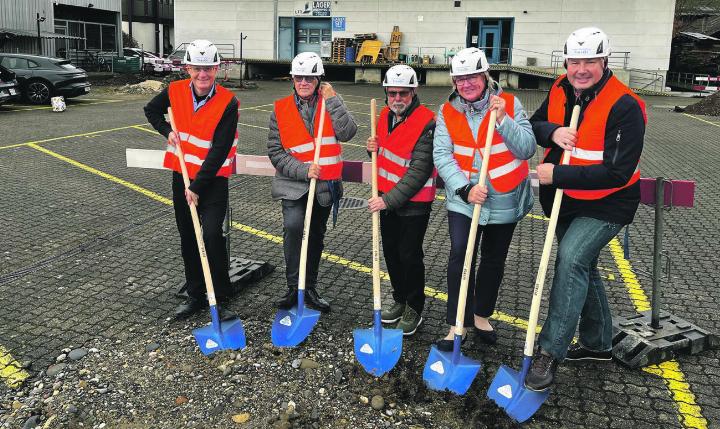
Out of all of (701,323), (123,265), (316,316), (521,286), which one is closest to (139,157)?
(123,265)

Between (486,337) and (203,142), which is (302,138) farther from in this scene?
(486,337)

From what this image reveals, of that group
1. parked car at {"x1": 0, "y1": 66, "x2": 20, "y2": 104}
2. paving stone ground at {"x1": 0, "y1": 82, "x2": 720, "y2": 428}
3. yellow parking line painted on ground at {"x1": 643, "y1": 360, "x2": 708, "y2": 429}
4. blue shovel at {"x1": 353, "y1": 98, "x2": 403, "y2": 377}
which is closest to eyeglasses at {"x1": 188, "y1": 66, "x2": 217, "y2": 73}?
blue shovel at {"x1": 353, "y1": 98, "x2": 403, "y2": 377}

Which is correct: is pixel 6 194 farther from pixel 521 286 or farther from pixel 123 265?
pixel 521 286

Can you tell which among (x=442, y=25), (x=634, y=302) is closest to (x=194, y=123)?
(x=634, y=302)

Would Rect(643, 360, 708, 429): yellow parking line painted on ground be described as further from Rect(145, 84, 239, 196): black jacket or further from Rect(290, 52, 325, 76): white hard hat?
Rect(145, 84, 239, 196): black jacket

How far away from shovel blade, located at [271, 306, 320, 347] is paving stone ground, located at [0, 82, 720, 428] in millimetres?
240

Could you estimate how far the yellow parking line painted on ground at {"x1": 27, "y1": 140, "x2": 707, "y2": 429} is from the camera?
11.7 feet

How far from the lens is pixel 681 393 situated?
3.77 metres

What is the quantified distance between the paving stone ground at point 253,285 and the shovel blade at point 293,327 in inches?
9.5

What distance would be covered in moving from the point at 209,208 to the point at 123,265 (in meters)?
1.83

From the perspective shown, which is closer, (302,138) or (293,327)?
(293,327)

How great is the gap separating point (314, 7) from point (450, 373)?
34645mm

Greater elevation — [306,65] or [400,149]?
[306,65]

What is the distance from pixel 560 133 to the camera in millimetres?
3547
